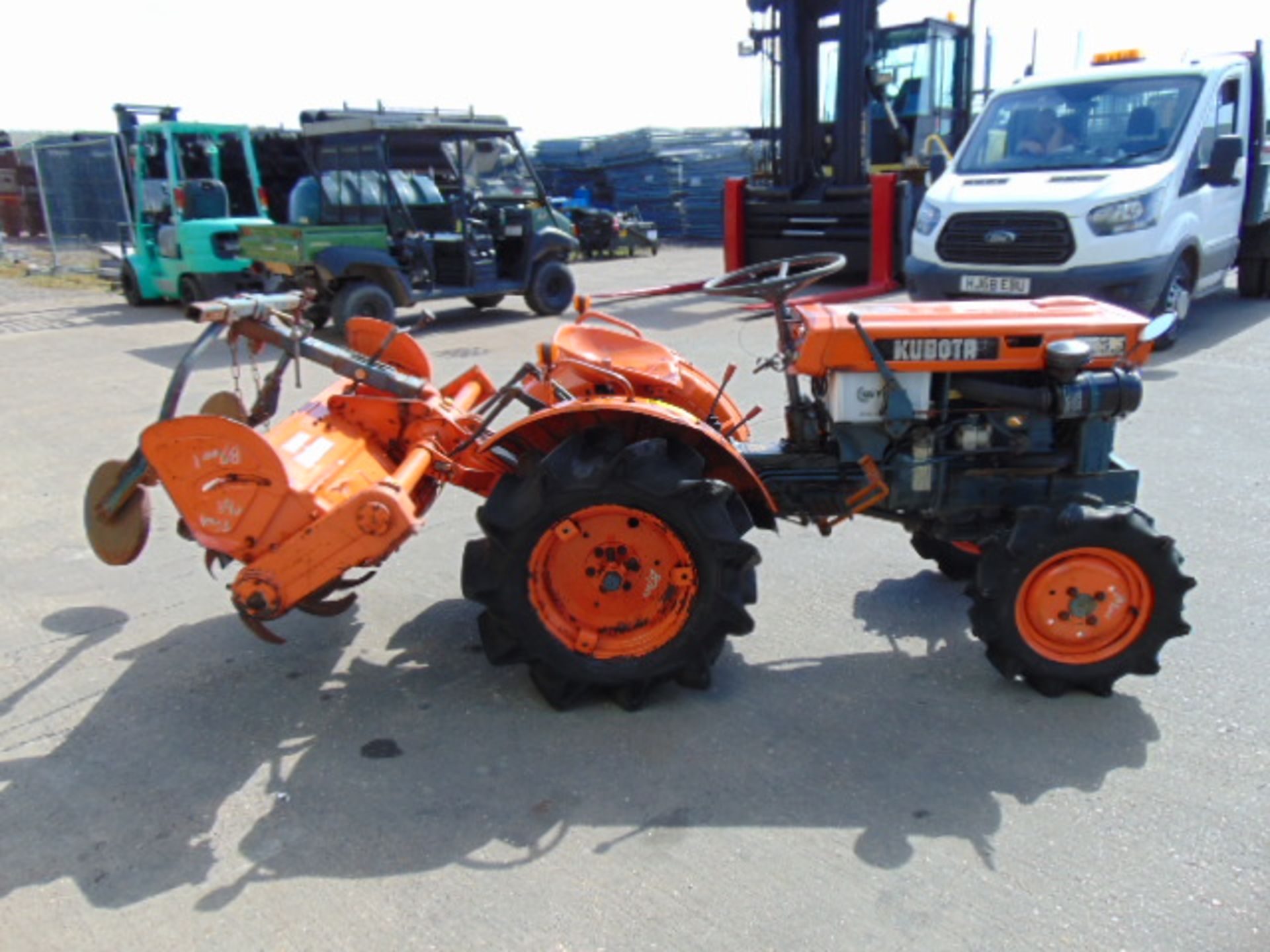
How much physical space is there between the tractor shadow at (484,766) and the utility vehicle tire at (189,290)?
397 inches

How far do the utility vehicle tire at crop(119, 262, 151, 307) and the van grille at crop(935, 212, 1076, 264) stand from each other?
10.6 meters

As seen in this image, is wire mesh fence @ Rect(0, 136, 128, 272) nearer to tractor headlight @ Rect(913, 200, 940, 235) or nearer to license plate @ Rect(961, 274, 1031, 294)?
tractor headlight @ Rect(913, 200, 940, 235)

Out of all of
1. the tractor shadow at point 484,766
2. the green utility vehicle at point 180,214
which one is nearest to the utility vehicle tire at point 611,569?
the tractor shadow at point 484,766

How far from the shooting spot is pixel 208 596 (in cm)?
436

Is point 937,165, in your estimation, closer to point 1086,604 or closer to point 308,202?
point 308,202

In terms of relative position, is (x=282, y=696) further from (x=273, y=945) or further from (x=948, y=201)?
(x=948, y=201)

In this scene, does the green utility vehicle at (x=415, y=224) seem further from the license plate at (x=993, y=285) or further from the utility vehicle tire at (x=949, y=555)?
the utility vehicle tire at (x=949, y=555)

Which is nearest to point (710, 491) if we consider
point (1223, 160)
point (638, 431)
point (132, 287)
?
point (638, 431)

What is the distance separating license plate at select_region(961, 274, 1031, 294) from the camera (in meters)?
8.25

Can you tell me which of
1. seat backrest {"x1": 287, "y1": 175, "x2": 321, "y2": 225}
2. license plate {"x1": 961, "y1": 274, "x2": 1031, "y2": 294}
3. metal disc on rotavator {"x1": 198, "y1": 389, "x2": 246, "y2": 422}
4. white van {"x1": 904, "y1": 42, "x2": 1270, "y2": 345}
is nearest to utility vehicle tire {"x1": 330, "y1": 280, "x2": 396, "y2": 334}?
seat backrest {"x1": 287, "y1": 175, "x2": 321, "y2": 225}

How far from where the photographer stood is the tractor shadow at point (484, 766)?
2732 mm

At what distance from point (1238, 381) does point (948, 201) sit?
2762mm

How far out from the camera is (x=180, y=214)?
1288cm

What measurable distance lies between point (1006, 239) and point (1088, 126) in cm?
152
